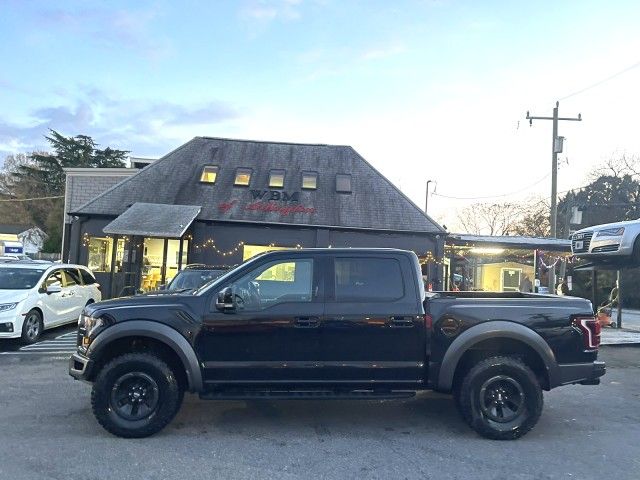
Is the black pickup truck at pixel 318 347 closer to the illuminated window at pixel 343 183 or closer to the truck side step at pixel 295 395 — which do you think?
the truck side step at pixel 295 395

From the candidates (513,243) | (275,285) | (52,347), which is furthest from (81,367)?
(513,243)

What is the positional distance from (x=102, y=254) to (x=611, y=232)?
54.3 feet

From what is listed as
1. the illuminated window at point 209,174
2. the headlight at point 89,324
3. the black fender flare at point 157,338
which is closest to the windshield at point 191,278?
the headlight at point 89,324

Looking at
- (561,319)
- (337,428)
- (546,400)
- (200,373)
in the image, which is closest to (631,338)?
(546,400)

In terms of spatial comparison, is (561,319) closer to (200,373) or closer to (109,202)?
(200,373)

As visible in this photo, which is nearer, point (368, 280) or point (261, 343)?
point (261, 343)

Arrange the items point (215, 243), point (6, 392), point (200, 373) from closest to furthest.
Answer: point (200, 373) < point (6, 392) < point (215, 243)

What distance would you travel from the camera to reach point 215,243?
1930 cm

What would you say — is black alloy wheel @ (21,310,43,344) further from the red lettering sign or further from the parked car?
the parked car

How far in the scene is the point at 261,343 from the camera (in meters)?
5.25

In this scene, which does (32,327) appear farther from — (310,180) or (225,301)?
(310,180)

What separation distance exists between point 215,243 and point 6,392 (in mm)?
12590

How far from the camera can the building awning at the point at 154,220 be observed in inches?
645

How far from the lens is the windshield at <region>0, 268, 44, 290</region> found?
1087cm
